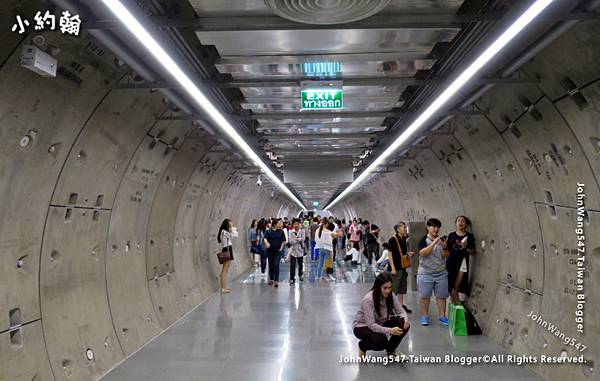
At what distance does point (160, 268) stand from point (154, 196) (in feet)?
5.09

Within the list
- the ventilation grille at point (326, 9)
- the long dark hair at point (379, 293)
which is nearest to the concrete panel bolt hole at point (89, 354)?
the long dark hair at point (379, 293)

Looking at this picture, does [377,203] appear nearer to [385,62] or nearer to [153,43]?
[385,62]

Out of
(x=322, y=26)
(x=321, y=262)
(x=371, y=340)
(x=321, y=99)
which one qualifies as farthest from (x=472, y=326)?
(x=321, y=262)

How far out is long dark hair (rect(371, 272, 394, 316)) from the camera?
629 cm

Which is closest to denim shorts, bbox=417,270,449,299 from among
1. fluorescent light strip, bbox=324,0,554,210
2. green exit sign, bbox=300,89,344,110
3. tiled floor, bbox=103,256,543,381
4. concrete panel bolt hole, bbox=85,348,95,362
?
tiled floor, bbox=103,256,543,381

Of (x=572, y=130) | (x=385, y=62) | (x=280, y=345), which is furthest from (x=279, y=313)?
(x=572, y=130)

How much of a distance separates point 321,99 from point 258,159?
13.1ft

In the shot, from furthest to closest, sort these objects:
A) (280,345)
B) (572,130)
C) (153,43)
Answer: (280,345) < (572,130) < (153,43)

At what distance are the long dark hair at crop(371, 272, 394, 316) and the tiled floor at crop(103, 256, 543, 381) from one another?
2.53 ft

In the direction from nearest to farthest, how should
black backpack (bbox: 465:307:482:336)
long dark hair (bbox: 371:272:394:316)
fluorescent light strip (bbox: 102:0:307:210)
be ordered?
fluorescent light strip (bbox: 102:0:307:210)
long dark hair (bbox: 371:272:394:316)
black backpack (bbox: 465:307:482:336)

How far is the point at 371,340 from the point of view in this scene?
6.33 metres

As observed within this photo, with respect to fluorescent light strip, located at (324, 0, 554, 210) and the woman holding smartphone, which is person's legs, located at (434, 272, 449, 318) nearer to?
the woman holding smartphone

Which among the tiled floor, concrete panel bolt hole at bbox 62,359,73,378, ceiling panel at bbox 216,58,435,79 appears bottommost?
the tiled floor

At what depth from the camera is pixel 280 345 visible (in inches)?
289
